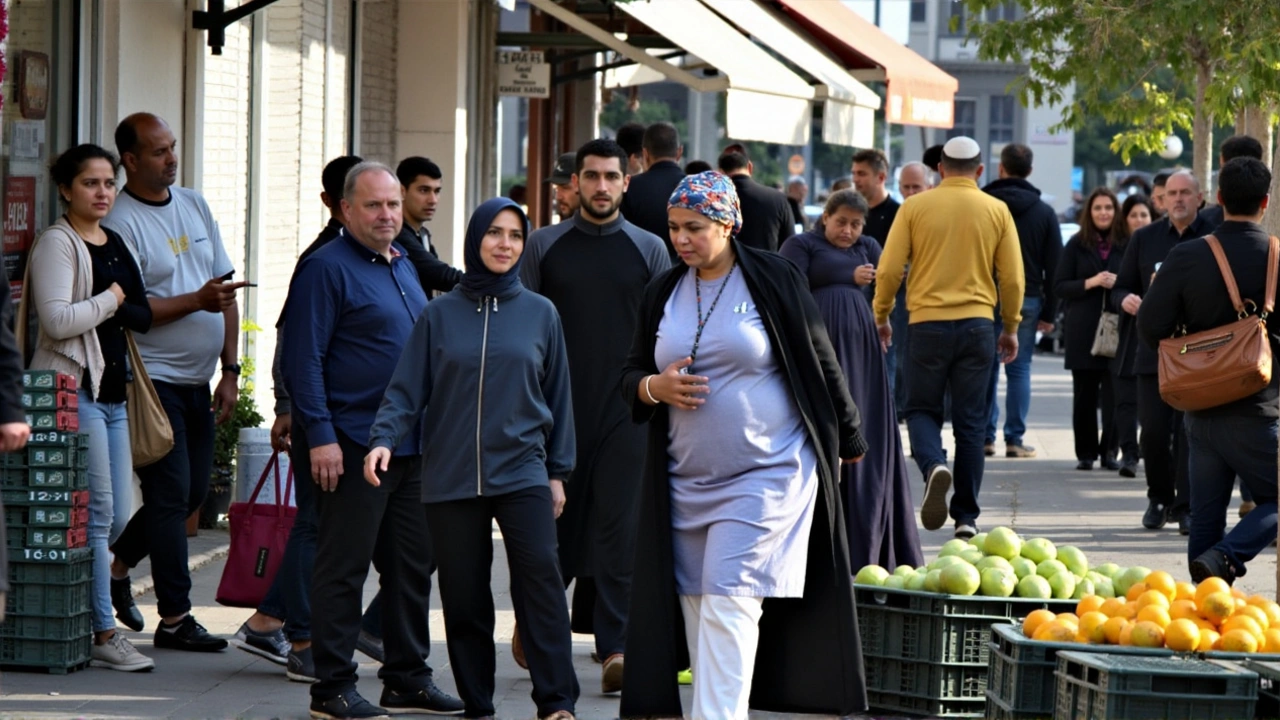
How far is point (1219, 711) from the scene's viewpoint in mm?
5262

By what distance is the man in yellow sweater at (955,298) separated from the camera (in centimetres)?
1049

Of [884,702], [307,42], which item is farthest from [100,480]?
[307,42]

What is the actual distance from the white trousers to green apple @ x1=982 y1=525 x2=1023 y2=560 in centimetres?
125

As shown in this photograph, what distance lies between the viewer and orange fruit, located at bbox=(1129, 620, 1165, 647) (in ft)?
18.3

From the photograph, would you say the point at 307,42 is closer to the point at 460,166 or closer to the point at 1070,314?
the point at 460,166

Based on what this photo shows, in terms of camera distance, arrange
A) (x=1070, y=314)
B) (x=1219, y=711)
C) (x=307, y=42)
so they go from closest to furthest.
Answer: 1. (x=1219, y=711)
2. (x=307, y=42)
3. (x=1070, y=314)

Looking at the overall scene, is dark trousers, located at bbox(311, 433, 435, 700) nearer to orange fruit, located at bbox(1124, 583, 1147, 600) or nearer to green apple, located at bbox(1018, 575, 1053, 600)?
green apple, located at bbox(1018, 575, 1053, 600)

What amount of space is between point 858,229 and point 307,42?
472 cm

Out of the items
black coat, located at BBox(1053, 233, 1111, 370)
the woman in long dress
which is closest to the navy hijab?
the woman in long dress

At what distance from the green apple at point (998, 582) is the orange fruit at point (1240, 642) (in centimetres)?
91

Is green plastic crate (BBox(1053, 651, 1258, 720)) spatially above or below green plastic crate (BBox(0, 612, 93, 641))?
above

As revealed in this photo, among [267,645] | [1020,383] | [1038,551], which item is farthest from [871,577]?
[1020,383]

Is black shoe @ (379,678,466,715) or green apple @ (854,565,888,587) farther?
black shoe @ (379,678,466,715)

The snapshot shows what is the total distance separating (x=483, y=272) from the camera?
21.0 ft
